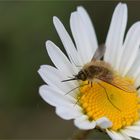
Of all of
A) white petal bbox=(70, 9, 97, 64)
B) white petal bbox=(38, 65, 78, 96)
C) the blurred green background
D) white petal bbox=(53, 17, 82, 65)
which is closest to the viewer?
white petal bbox=(38, 65, 78, 96)

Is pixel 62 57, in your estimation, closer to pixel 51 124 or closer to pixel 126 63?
pixel 126 63

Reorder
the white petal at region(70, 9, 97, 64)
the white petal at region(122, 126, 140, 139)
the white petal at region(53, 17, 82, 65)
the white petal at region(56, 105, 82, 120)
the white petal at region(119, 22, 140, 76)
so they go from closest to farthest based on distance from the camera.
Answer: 1. the white petal at region(56, 105, 82, 120)
2. the white petal at region(122, 126, 140, 139)
3. the white petal at region(53, 17, 82, 65)
4. the white petal at region(70, 9, 97, 64)
5. the white petal at region(119, 22, 140, 76)

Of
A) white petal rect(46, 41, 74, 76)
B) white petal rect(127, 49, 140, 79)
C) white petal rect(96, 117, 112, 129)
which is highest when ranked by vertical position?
white petal rect(46, 41, 74, 76)

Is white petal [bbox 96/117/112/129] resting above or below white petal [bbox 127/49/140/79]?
below

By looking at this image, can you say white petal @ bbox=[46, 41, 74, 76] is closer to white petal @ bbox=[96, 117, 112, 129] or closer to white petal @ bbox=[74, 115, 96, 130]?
white petal @ bbox=[74, 115, 96, 130]

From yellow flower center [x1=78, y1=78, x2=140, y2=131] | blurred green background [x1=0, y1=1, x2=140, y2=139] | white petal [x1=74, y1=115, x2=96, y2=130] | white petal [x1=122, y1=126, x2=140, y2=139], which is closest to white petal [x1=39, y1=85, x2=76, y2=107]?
white petal [x1=74, y1=115, x2=96, y2=130]

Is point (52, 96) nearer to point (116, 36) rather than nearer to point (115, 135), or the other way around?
point (115, 135)

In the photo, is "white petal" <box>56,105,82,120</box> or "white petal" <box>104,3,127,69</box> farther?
"white petal" <box>104,3,127,69</box>

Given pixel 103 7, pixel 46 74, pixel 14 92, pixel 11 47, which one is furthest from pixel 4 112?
pixel 46 74
